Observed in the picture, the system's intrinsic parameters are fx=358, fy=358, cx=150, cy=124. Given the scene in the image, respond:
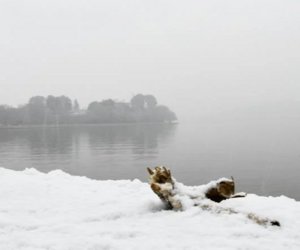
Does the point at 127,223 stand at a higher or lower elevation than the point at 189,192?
lower

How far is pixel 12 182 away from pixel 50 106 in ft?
628

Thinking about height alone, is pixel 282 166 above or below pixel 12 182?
below

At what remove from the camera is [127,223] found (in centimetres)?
668

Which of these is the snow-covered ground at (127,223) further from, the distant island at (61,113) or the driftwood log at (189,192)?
the distant island at (61,113)

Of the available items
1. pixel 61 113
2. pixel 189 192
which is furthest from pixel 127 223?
pixel 61 113

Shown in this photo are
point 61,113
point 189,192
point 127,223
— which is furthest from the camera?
point 61,113

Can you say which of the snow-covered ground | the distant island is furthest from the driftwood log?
the distant island

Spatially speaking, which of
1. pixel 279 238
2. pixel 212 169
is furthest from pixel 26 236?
pixel 212 169

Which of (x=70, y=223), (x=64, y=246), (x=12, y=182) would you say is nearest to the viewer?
(x=64, y=246)

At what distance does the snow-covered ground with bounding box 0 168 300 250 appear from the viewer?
18.4 feet

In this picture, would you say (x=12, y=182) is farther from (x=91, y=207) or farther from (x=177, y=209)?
(x=177, y=209)

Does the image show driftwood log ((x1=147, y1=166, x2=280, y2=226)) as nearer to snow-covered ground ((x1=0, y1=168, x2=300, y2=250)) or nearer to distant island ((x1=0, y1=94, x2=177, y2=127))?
snow-covered ground ((x1=0, y1=168, x2=300, y2=250))

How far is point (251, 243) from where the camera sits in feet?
18.2

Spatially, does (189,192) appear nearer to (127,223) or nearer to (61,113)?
(127,223)
